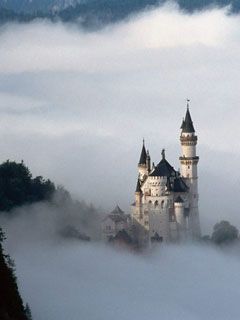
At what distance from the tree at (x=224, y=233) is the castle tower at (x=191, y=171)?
4.53 feet

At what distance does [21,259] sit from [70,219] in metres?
34.0

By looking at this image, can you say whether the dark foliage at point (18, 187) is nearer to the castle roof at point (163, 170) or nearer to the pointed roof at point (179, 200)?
the castle roof at point (163, 170)

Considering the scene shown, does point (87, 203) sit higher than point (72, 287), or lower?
higher

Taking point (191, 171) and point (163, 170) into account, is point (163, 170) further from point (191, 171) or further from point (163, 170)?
point (191, 171)

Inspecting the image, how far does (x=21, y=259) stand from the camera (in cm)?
11481

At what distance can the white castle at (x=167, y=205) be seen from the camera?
147 meters

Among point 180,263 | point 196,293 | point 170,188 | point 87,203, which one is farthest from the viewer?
point 87,203

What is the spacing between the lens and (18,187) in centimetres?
14100

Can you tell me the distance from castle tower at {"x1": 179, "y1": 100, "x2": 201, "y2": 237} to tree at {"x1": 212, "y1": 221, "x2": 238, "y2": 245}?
1.38 m

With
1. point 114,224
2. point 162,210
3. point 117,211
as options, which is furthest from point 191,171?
point 114,224

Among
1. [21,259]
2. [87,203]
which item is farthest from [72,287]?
[87,203]

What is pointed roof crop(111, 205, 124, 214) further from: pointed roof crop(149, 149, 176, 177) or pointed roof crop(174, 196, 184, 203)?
pointed roof crop(174, 196, 184, 203)

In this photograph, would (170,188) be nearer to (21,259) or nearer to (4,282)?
(21,259)

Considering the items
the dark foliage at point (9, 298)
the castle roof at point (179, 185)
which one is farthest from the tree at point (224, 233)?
the dark foliage at point (9, 298)
